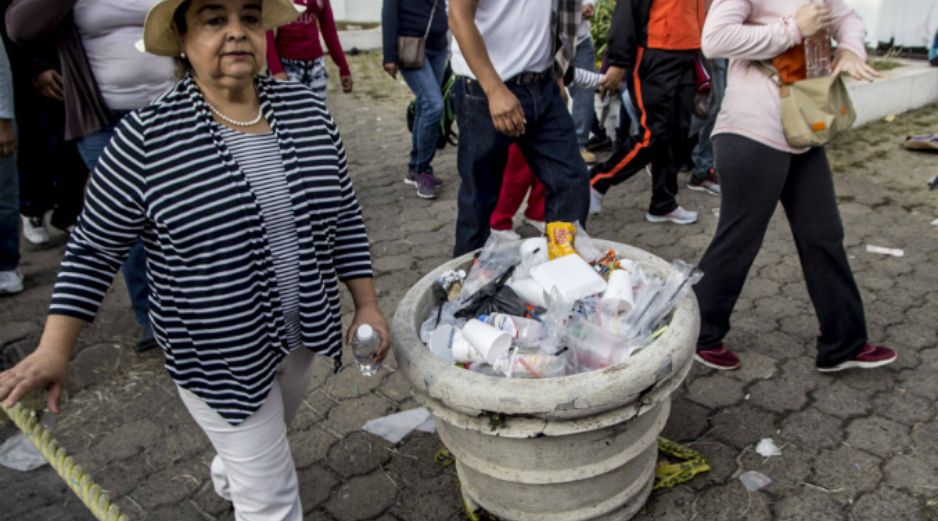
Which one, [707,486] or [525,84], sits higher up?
[525,84]

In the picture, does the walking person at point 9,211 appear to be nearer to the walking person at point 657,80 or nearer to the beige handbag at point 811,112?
the walking person at point 657,80

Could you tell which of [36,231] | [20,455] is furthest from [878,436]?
[36,231]

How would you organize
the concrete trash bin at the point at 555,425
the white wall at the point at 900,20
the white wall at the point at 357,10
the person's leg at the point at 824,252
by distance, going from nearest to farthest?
the concrete trash bin at the point at 555,425 → the person's leg at the point at 824,252 → the white wall at the point at 900,20 → the white wall at the point at 357,10

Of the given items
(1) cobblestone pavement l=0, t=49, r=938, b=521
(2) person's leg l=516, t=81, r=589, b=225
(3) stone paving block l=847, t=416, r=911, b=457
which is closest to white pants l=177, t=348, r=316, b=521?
(1) cobblestone pavement l=0, t=49, r=938, b=521

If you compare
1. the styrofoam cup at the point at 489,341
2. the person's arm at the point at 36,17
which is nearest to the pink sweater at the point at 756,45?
the styrofoam cup at the point at 489,341

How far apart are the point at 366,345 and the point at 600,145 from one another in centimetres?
524

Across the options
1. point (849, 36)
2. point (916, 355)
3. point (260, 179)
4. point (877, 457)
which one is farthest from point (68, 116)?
point (916, 355)

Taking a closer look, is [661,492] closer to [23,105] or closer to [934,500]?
[934,500]

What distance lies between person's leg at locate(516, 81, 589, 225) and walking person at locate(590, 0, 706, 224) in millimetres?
1573

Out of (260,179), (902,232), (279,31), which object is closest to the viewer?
(260,179)

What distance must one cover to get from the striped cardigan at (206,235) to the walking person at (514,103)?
114cm

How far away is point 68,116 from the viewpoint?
3361 millimetres

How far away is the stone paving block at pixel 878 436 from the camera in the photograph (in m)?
2.82

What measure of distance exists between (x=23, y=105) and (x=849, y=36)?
4625 millimetres
